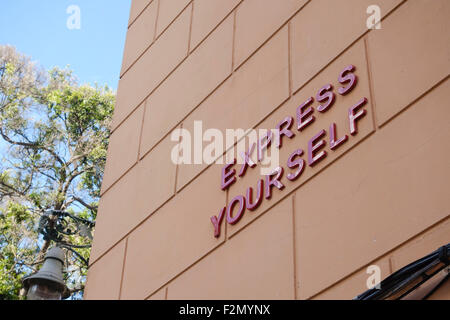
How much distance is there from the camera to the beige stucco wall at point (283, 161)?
4645 mm

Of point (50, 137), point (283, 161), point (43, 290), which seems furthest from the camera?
point (50, 137)

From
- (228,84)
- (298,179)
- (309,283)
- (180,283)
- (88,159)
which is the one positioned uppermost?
(88,159)

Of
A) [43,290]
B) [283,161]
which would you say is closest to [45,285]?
[43,290]

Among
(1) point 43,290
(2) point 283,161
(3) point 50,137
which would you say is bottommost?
(1) point 43,290

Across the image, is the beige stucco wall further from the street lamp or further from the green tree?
the green tree

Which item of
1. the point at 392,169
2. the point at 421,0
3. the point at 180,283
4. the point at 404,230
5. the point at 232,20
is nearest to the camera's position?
the point at 404,230

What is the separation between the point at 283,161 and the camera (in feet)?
18.9

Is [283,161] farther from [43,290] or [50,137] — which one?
[50,137]

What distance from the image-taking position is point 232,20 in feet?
24.5

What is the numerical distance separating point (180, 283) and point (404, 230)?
2.31m

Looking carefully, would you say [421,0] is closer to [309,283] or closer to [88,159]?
[309,283]

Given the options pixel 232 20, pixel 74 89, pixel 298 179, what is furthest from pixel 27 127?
pixel 298 179

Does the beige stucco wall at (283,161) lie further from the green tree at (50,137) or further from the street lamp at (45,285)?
the green tree at (50,137)

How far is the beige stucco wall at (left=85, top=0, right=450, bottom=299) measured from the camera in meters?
4.64
